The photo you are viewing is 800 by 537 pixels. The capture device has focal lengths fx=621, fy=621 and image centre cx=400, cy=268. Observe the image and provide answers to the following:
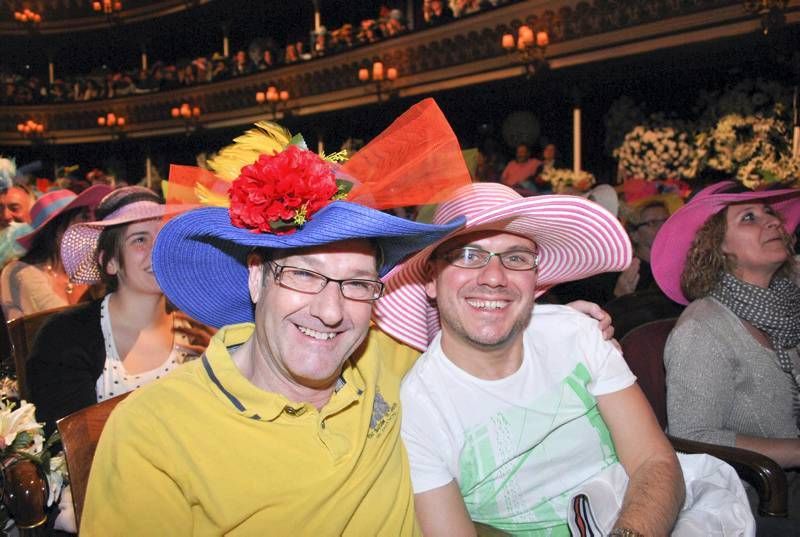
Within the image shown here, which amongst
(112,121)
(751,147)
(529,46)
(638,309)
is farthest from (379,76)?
(112,121)

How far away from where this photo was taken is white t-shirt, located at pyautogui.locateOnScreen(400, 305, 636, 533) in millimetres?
1752

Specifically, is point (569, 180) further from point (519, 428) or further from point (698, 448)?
point (519, 428)

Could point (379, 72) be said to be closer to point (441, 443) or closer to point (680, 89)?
point (680, 89)

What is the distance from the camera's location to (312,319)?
4.89 ft

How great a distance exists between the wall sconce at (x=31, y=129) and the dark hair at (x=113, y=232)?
21031 mm

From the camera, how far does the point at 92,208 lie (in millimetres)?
3420

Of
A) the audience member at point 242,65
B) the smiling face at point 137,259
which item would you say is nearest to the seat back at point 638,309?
the smiling face at point 137,259

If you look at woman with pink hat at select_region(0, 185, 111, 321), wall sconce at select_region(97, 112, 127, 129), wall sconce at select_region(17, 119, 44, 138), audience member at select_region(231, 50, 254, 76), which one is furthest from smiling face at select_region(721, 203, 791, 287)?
wall sconce at select_region(17, 119, 44, 138)

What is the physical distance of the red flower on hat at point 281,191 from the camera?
1.40 m

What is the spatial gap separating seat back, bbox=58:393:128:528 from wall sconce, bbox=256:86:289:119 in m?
14.3

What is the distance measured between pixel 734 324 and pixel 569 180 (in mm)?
6218

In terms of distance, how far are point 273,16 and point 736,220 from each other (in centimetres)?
1705

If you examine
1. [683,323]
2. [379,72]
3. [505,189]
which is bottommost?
[683,323]

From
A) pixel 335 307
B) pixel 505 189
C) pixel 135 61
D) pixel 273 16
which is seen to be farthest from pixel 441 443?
pixel 135 61
